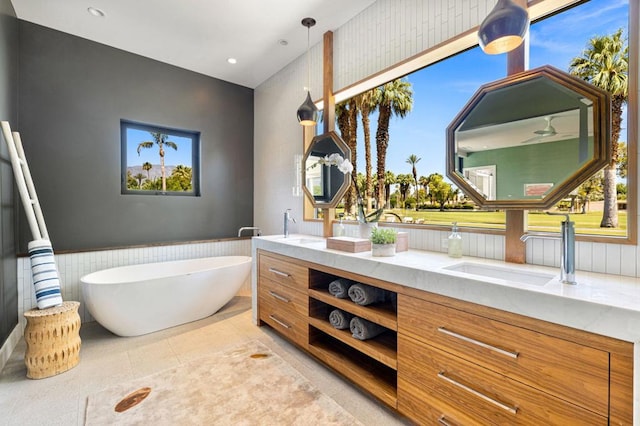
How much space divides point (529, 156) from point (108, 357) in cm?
334

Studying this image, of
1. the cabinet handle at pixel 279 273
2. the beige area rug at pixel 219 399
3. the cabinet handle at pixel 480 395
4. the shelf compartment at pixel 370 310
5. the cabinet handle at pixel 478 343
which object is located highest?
the cabinet handle at pixel 279 273

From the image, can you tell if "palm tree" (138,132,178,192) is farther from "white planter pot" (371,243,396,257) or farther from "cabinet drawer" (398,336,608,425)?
"cabinet drawer" (398,336,608,425)

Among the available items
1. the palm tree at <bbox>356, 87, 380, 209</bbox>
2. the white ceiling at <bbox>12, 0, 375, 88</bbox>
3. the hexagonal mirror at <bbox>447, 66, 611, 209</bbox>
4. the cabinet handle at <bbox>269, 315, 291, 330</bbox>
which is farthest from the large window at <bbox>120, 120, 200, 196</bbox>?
the hexagonal mirror at <bbox>447, 66, 611, 209</bbox>

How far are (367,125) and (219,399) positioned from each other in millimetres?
2541

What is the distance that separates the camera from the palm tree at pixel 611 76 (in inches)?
58.4

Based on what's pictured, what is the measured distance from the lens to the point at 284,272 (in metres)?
2.57

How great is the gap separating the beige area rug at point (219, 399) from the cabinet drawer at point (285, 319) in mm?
237

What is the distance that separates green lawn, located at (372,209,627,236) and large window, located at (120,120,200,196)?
2794mm

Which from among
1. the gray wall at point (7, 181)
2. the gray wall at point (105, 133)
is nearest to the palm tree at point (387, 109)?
the gray wall at point (105, 133)

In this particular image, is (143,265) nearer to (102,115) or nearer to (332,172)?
(102,115)

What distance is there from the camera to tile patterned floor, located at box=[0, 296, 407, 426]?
175 centimetres

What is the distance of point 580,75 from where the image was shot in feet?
5.23

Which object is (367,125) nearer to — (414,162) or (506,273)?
(414,162)

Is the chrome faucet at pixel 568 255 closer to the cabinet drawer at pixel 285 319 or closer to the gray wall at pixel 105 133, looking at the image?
the cabinet drawer at pixel 285 319
